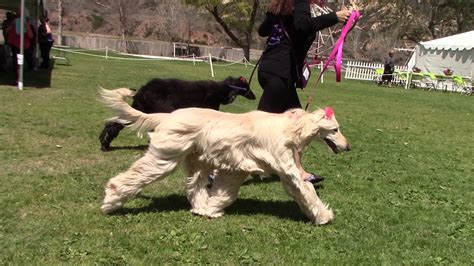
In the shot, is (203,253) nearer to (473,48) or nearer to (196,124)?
(196,124)

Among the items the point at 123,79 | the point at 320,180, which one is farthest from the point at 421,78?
the point at 320,180

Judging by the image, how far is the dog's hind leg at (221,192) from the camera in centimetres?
474

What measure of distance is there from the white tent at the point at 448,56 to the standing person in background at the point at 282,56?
26.1 meters

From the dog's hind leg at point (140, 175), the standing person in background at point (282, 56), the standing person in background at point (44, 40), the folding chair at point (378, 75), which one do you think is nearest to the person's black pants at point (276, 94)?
the standing person in background at point (282, 56)

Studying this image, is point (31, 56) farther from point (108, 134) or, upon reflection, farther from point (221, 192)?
point (221, 192)

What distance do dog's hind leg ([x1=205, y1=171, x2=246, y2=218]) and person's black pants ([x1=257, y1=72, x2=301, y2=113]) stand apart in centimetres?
94

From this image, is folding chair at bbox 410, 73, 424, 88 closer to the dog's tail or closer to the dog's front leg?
the dog's front leg

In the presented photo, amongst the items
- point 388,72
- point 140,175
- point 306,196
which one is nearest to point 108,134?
point 140,175

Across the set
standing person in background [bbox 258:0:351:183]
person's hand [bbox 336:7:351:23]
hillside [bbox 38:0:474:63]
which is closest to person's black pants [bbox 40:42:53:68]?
standing person in background [bbox 258:0:351:183]

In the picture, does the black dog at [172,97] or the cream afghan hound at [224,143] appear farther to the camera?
the black dog at [172,97]

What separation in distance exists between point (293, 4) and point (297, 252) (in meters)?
2.32

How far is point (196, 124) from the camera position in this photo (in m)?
4.34

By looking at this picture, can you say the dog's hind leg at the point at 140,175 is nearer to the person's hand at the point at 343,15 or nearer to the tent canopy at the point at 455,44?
the person's hand at the point at 343,15

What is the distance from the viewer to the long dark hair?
15.8ft
